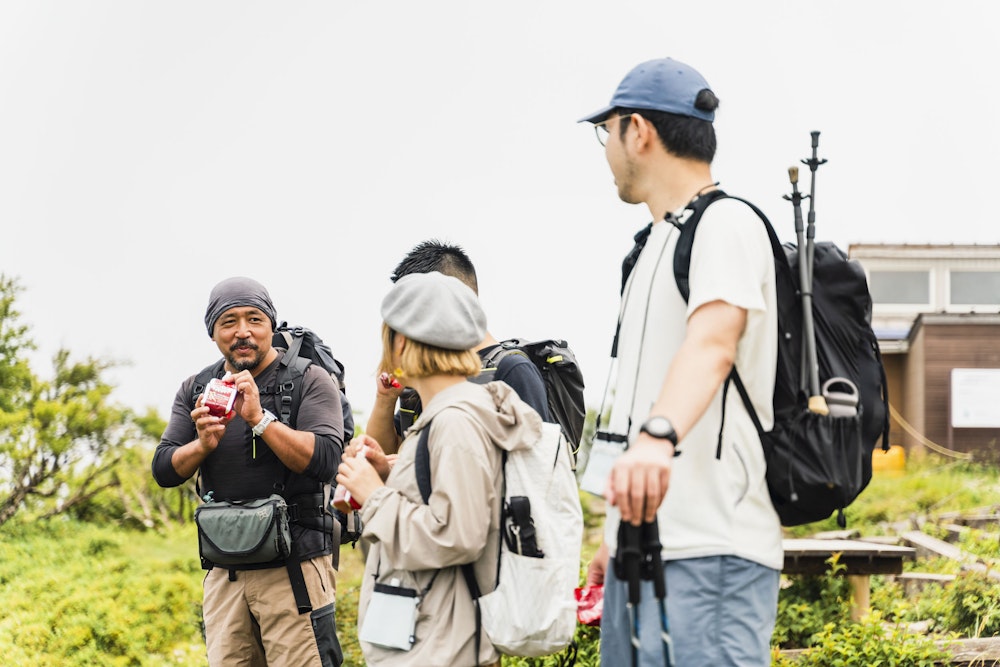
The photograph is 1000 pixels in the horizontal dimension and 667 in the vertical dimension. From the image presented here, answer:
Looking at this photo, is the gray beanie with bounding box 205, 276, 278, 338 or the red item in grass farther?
the gray beanie with bounding box 205, 276, 278, 338

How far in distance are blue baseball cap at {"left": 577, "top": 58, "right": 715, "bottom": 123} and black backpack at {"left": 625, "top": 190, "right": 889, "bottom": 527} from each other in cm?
23

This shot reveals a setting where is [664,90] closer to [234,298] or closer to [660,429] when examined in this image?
[660,429]

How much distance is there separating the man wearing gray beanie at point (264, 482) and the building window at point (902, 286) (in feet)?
81.1

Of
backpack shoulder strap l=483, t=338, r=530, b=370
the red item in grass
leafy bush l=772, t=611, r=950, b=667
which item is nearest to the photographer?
backpack shoulder strap l=483, t=338, r=530, b=370

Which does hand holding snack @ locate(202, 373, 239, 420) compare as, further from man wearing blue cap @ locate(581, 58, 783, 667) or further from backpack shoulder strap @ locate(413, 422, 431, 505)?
man wearing blue cap @ locate(581, 58, 783, 667)

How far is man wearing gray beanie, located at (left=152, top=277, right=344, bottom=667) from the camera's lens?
443 cm

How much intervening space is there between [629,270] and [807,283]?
0.51 m

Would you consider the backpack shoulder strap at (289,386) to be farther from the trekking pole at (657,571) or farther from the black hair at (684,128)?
the trekking pole at (657,571)

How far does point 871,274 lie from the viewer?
2698 centimetres

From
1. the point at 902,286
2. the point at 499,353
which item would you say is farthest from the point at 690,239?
the point at 902,286

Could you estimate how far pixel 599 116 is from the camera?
2689mm

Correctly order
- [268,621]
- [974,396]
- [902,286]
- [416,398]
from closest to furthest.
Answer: [416,398] → [268,621] → [974,396] → [902,286]

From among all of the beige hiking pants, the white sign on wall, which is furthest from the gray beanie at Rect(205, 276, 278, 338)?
the white sign on wall

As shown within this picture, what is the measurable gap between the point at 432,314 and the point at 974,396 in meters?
22.7
